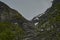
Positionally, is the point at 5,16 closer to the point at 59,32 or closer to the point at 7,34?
the point at 7,34

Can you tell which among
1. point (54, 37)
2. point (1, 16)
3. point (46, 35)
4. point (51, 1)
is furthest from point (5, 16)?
point (54, 37)

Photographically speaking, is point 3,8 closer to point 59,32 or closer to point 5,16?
point 5,16

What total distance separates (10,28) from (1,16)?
14740mm

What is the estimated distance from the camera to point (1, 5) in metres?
69.6

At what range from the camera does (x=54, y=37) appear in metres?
36.6

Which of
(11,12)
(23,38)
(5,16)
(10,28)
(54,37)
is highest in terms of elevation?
(11,12)

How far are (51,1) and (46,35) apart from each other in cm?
3368

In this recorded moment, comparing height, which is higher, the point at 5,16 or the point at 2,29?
the point at 5,16

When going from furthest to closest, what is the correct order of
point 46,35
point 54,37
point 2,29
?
point 2,29, point 46,35, point 54,37

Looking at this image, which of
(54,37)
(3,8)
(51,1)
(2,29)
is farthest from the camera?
(51,1)

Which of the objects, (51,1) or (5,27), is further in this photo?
(51,1)

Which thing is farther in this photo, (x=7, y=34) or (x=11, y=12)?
(x=11, y=12)

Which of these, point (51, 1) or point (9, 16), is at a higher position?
point (51, 1)

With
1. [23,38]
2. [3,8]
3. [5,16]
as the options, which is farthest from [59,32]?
[3,8]
